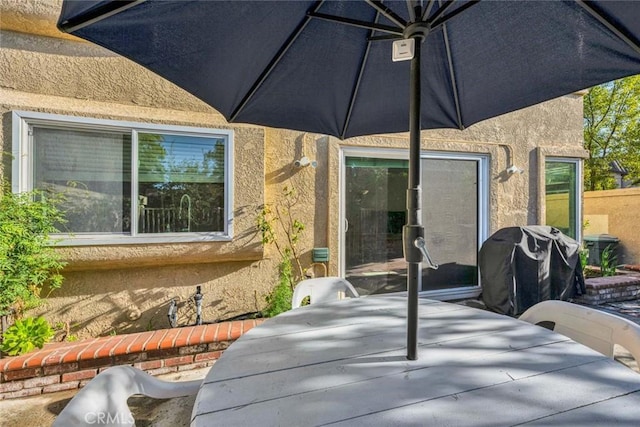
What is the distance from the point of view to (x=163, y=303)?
403 centimetres

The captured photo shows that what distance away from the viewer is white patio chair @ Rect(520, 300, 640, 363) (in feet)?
5.74

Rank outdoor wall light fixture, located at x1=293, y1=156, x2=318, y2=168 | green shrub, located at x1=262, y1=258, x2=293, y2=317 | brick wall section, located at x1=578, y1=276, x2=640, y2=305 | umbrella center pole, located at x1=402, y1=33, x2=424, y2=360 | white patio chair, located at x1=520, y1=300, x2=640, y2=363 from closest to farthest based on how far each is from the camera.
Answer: umbrella center pole, located at x1=402, y1=33, x2=424, y2=360, white patio chair, located at x1=520, y1=300, x2=640, y2=363, green shrub, located at x1=262, y1=258, x2=293, y2=317, outdoor wall light fixture, located at x1=293, y1=156, x2=318, y2=168, brick wall section, located at x1=578, y1=276, x2=640, y2=305

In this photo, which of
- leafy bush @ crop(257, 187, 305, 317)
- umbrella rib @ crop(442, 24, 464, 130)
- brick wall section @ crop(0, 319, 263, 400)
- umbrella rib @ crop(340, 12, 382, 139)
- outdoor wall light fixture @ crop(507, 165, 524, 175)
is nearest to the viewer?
umbrella rib @ crop(442, 24, 464, 130)

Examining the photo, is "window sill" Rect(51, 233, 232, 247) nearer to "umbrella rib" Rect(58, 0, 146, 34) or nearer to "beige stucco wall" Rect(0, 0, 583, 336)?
"beige stucco wall" Rect(0, 0, 583, 336)

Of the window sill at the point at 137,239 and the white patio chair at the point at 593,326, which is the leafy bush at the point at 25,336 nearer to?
the window sill at the point at 137,239

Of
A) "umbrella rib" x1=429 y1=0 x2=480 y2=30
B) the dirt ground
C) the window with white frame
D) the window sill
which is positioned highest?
"umbrella rib" x1=429 y1=0 x2=480 y2=30

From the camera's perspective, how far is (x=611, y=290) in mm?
5438

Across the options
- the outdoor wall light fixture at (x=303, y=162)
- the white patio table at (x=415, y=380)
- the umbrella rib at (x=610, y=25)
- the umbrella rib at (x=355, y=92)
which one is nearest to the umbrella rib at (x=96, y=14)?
the umbrella rib at (x=355, y=92)

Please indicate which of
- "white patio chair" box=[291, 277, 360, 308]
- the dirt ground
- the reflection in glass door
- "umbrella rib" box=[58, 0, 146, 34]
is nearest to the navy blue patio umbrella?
"umbrella rib" box=[58, 0, 146, 34]

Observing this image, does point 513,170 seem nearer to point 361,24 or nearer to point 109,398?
point 361,24

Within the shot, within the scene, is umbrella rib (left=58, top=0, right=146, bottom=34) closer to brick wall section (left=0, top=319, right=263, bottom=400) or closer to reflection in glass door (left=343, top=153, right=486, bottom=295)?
brick wall section (left=0, top=319, right=263, bottom=400)

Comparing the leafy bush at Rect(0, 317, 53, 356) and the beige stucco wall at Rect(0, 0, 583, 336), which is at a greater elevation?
the beige stucco wall at Rect(0, 0, 583, 336)

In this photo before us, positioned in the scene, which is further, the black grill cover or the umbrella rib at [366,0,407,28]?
the black grill cover

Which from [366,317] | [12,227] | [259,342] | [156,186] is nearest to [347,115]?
[366,317]
